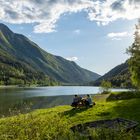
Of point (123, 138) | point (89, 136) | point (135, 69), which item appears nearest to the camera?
point (123, 138)

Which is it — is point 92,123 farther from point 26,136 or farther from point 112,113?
point 112,113

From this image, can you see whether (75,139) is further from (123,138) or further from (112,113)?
(112,113)

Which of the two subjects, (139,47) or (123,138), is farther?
(139,47)

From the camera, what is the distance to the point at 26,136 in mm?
15219

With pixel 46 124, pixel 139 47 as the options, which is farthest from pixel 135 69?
pixel 46 124

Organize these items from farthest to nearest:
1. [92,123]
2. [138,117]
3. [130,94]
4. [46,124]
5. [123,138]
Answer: [130,94]
[138,117]
[92,123]
[46,124]
[123,138]

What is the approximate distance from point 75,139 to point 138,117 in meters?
19.7

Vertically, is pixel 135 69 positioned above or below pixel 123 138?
above

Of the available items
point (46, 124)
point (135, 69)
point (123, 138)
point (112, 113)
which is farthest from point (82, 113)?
point (135, 69)

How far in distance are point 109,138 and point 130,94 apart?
4970cm

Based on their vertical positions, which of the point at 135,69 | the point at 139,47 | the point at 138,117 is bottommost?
the point at 138,117

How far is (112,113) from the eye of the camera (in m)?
38.6

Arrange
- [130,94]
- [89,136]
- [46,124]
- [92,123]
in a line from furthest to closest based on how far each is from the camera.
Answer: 1. [130,94]
2. [92,123]
3. [46,124]
4. [89,136]

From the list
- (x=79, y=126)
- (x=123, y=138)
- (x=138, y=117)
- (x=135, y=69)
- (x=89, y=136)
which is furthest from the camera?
(x=135, y=69)
